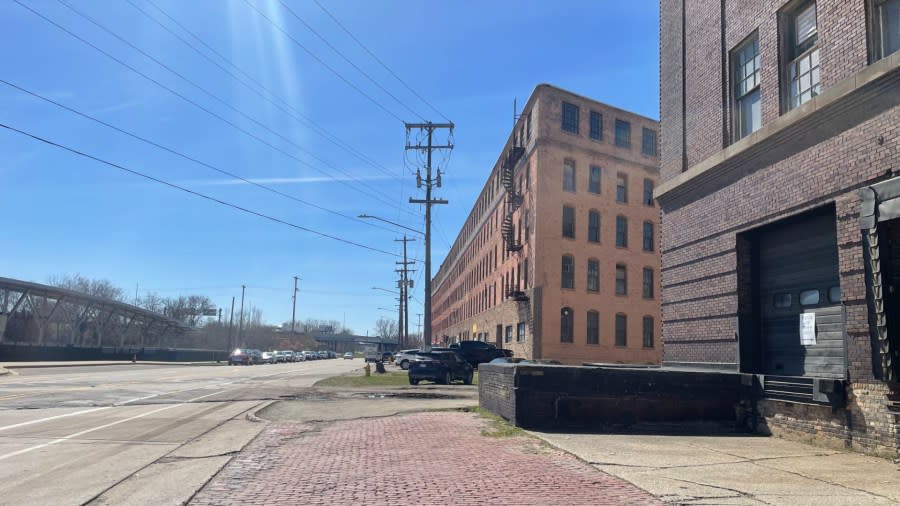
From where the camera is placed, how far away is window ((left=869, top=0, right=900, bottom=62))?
9.73 meters

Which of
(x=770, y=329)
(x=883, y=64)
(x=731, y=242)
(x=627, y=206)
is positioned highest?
(x=627, y=206)

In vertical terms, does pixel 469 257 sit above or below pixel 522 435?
above

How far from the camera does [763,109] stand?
12.8 m

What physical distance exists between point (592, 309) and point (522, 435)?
30597mm

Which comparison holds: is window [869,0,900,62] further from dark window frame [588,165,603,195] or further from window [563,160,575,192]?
dark window frame [588,165,603,195]

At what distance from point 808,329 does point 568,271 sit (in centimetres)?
2870

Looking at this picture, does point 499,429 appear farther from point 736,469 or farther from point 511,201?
point 511,201

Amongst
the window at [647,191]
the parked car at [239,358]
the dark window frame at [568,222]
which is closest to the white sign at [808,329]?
the dark window frame at [568,222]

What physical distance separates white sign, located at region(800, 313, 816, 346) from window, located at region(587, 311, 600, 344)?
28937 mm

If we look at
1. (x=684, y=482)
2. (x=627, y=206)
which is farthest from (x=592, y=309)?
(x=684, y=482)

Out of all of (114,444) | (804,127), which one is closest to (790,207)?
(804,127)

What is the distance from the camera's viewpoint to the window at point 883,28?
31.9 ft

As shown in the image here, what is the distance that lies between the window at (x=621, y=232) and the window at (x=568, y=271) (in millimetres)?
4232

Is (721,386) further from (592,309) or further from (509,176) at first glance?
(509,176)
